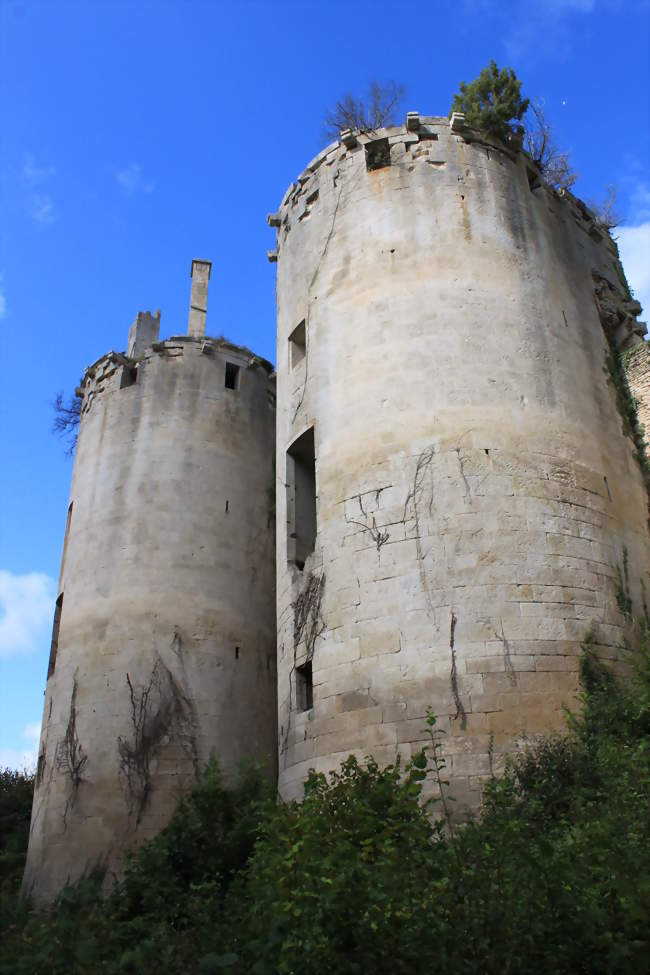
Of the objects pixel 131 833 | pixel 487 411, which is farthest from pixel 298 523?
pixel 131 833

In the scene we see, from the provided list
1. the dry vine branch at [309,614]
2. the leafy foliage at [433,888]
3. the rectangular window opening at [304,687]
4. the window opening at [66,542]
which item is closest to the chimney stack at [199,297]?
the window opening at [66,542]

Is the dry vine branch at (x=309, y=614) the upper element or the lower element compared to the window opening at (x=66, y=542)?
lower

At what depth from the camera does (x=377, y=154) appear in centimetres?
1467

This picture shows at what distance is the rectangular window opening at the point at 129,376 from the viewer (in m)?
20.8

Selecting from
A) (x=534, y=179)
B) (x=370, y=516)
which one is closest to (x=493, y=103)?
(x=534, y=179)

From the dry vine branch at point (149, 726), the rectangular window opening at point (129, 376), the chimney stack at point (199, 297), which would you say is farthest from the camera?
A: the chimney stack at point (199, 297)

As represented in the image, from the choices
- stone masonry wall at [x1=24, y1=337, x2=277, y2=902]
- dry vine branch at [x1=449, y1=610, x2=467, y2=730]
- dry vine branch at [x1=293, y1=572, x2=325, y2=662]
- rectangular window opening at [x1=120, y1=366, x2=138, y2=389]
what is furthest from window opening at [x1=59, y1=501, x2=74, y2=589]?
dry vine branch at [x1=449, y1=610, x2=467, y2=730]

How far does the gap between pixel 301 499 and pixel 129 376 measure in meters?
8.42

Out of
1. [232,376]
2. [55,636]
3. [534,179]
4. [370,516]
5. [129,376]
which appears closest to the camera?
[370,516]

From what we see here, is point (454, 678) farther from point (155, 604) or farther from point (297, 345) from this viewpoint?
point (155, 604)

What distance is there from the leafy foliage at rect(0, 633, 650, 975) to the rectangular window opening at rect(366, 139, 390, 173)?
29.0 ft

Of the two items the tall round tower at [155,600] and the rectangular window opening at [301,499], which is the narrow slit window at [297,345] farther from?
the tall round tower at [155,600]

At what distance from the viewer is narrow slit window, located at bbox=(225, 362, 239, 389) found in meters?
21.0

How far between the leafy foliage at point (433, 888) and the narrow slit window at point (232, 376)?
1211 cm
